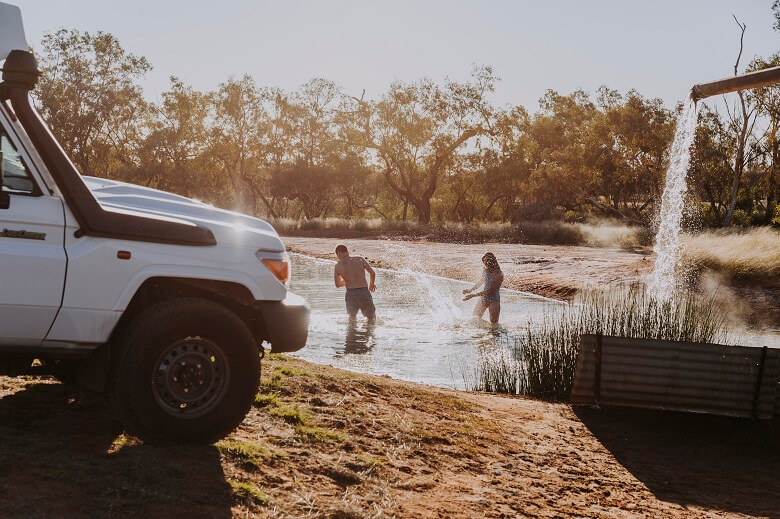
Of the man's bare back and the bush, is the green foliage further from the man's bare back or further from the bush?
the man's bare back

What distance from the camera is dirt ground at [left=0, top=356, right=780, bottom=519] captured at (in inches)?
179

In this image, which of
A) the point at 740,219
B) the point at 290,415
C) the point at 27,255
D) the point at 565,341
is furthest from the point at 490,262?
the point at 740,219

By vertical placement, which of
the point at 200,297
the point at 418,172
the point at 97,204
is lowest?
the point at 200,297

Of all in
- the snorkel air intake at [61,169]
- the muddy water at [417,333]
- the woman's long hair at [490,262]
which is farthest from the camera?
the woman's long hair at [490,262]

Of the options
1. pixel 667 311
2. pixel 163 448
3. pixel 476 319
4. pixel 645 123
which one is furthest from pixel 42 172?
pixel 645 123

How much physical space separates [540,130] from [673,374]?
50.1 meters

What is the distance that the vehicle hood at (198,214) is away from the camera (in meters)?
5.11

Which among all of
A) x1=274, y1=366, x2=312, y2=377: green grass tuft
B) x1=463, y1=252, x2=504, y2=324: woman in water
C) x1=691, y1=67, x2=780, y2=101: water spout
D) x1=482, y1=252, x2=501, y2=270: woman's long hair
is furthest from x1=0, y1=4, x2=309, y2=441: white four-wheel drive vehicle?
x1=463, y1=252, x2=504, y2=324: woman in water

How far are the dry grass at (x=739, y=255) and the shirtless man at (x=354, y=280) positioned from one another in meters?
9.83

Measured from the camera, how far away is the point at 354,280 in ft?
51.9

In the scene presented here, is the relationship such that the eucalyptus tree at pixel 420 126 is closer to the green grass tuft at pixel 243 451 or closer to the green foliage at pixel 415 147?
the green foliage at pixel 415 147

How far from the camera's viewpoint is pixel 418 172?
206 feet

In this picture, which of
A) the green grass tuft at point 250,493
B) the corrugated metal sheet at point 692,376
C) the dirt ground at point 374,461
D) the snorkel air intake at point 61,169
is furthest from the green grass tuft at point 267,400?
the corrugated metal sheet at point 692,376

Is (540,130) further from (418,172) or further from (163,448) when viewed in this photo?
(163,448)
